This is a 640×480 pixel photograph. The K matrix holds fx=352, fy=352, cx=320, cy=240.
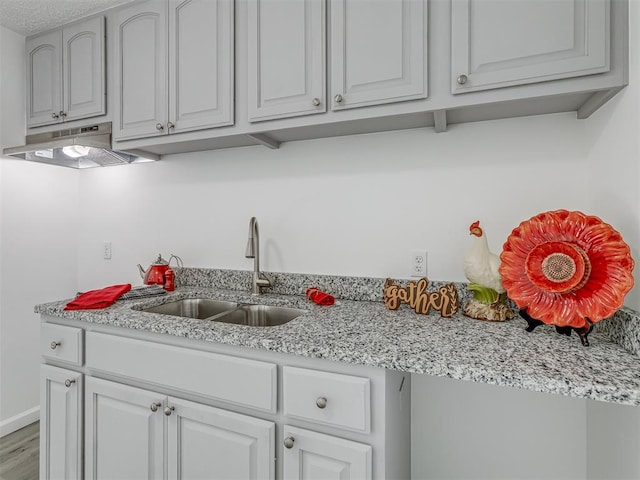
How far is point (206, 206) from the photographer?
1.99 m

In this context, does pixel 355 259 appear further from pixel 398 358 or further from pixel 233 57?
pixel 233 57

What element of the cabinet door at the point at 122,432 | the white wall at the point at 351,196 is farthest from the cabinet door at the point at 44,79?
the cabinet door at the point at 122,432

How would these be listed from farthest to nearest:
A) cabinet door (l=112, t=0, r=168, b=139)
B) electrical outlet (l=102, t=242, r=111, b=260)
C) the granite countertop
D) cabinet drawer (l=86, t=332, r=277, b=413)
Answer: electrical outlet (l=102, t=242, r=111, b=260) → cabinet door (l=112, t=0, r=168, b=139) → cabinet drawer (l=86, t=332, r=277, b=413) → the granite countertop

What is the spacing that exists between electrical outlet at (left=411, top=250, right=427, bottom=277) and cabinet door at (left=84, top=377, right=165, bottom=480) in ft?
3.60

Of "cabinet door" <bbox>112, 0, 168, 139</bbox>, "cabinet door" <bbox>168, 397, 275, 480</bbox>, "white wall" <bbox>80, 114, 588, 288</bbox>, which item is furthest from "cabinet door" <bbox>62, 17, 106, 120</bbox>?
"cabinet door" <bbox>168, 397, 275, 480</bbox>

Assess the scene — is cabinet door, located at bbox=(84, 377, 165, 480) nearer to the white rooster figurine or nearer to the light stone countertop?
the light stone countertop

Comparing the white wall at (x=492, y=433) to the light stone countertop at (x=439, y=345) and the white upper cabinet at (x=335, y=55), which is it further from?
the white upper cabinet at (x=335, y=55)

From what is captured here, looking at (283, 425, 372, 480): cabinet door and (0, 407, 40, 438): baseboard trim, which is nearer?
(283, 425, 372, 480): cabinet door

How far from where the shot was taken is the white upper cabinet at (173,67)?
1.52 metres

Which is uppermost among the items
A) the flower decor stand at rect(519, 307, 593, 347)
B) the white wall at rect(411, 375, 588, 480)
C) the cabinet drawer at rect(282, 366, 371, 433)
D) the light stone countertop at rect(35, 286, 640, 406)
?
the flower decor stand at rect(519, 307, 593, 347)

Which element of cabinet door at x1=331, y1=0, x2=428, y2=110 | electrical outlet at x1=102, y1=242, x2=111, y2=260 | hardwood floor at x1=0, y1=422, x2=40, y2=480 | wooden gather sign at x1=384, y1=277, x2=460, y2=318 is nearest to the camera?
cabinet door at x1=331, y1=0, x2=428, y2=110

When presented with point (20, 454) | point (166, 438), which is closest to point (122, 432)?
point (166, 438)

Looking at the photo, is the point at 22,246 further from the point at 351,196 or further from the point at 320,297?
the point at 351,196

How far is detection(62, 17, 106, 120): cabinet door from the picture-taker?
1810 millimetres
